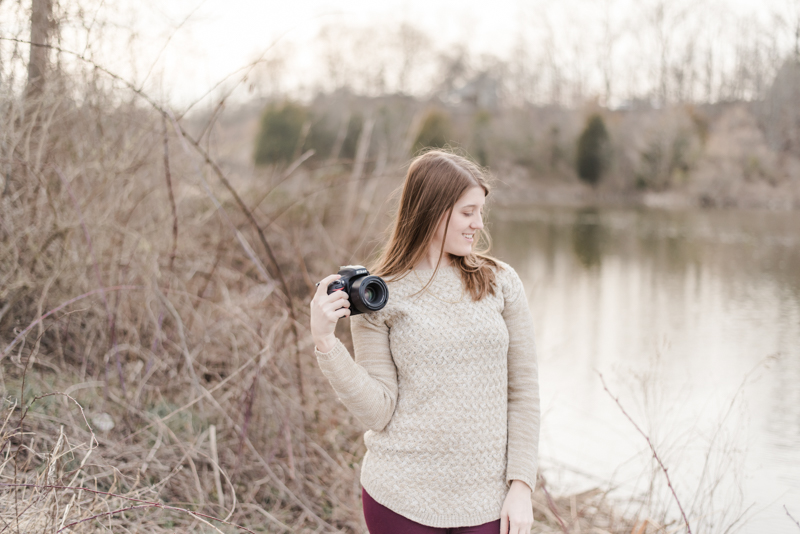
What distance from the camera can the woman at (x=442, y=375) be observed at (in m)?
1.32

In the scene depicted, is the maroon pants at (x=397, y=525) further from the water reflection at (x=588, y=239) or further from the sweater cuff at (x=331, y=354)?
the water reflection at (x=588, y=239)

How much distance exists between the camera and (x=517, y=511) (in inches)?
51.4

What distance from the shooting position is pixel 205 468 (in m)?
2.46

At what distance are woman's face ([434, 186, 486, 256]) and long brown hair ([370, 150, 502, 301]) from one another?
1 cm

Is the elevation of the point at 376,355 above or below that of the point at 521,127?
below

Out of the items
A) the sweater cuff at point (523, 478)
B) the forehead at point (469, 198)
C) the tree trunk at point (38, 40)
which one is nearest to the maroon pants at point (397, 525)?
the sweater cuff at point (523, 478)

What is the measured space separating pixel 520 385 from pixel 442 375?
20cm

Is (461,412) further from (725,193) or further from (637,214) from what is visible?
(725,193)

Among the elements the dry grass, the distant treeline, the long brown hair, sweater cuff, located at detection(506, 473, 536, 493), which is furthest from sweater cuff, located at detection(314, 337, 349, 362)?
the distant treeline

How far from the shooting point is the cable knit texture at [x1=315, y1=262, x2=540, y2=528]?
132 cm

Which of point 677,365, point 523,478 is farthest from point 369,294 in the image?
point 677,365

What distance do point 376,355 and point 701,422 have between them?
3.42 metres

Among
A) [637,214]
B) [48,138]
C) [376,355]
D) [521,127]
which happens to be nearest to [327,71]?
[637,214]

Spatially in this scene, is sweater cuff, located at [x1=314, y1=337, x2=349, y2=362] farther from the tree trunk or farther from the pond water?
the tree trunk
